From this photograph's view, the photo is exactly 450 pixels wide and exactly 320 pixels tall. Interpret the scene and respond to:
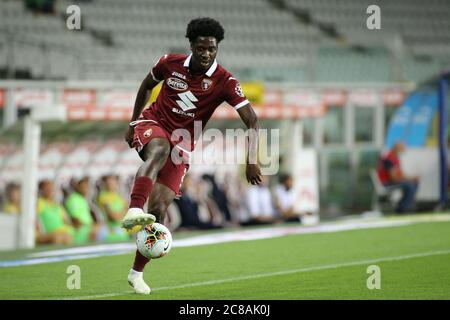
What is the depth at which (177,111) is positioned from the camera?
29.0 ft

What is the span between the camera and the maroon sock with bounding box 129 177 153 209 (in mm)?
8078

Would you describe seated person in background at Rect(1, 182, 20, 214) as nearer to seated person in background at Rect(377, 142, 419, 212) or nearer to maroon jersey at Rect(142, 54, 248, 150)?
maroon jersey at Rect(142, 54, 248, 150)

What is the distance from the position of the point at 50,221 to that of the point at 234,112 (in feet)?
15.9

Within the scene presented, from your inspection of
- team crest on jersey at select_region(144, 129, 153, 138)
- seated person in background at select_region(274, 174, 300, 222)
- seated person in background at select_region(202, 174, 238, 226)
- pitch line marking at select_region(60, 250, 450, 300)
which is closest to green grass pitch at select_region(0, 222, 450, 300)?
pitch line marking at select_region(60, 250, 450, 300)

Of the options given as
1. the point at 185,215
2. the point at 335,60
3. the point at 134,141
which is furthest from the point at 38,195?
the point at 335,60

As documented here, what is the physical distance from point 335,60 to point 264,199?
24.9 ft

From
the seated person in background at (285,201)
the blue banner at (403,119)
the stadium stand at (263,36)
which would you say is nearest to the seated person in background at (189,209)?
the seated person in background at (285,201)

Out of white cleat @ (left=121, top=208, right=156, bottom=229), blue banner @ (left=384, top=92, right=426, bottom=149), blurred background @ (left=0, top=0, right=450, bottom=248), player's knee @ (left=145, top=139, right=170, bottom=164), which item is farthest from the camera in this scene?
blue banner @ (left=384, top=92, right=426, bottom=149)

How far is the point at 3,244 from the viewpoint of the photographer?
16.2 m

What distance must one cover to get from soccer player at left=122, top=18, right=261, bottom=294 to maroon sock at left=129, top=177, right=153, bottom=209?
0.06 meters

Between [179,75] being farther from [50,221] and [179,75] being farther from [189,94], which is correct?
[50,221]

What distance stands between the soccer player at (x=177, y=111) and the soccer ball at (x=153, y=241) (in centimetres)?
24

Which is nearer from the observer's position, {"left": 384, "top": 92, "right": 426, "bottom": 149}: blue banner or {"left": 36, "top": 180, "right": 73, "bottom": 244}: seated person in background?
{"left": 36, "top": 180, "right": 73, "bottom": 244}: seated person in background

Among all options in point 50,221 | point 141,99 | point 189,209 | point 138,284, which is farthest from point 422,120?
point 138,284
